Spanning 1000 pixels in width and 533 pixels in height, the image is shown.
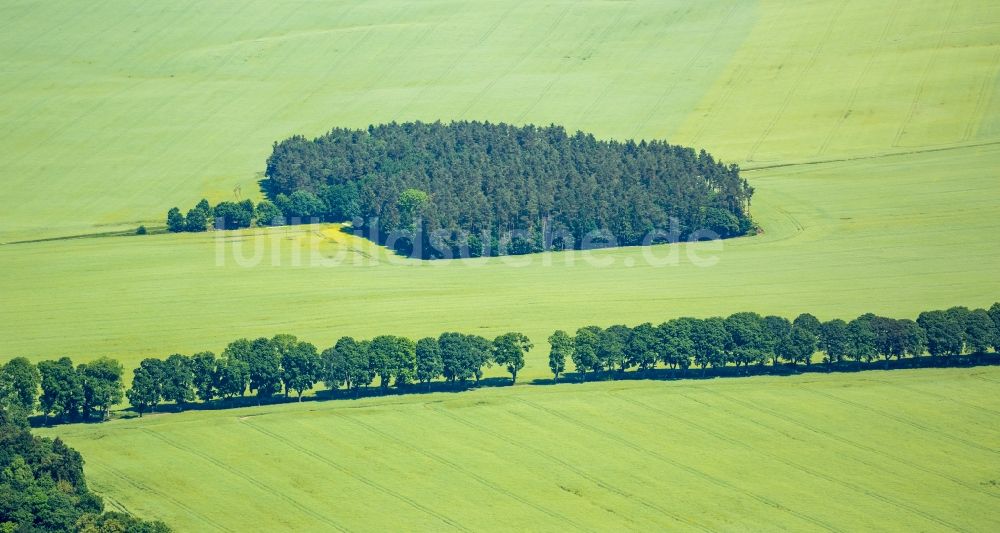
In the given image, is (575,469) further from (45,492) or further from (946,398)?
(45,492)

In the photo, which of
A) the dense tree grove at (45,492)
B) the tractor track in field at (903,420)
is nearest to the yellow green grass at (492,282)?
the tractor track in field at (903,420)

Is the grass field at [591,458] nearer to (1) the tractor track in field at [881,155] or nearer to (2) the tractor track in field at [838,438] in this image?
(2) the tractor track in field at [838,438]

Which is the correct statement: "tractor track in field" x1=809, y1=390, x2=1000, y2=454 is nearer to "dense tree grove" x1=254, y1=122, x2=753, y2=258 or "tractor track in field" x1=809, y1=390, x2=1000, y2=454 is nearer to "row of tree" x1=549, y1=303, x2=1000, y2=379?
"row of tree" x1=549, y1=303, x2=1000, y2=379

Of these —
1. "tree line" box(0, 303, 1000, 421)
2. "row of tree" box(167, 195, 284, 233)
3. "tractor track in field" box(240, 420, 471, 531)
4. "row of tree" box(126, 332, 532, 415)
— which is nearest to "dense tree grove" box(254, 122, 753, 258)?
"row of tree" box(167, 195, 284, 233)

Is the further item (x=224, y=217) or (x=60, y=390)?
(x=224, y=217)

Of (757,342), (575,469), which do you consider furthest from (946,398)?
(575,469)
